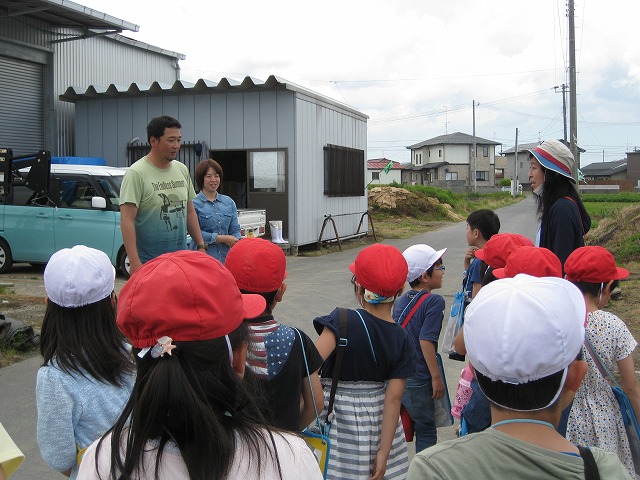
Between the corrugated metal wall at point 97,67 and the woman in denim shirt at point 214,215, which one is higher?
the corrugated metal wall at point 97,67

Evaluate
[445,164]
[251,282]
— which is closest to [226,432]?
[251,282]

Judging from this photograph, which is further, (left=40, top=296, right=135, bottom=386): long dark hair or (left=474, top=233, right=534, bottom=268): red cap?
(left=474, top=233, right=534, bottom=268): red cap

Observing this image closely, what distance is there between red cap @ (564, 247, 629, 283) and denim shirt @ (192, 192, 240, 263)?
356 centimetres

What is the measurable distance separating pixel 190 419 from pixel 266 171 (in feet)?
50.5

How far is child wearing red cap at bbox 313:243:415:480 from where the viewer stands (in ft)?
10.2

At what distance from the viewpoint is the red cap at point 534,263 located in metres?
3.22

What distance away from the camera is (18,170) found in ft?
41.5

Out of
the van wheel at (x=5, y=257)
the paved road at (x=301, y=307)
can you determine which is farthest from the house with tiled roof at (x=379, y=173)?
the van wheel at (x=5, y=257)

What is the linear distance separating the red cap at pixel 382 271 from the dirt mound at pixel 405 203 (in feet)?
94.8

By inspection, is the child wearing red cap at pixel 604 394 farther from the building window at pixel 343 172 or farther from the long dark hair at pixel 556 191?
the building window at pixel 343 172

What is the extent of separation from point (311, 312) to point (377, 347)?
21.4ft

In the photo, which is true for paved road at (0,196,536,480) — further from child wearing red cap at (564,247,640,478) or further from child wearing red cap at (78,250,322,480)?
child wearing red cap at (78,250,322,480)

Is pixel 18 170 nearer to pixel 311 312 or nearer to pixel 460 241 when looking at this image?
pixel 311 312

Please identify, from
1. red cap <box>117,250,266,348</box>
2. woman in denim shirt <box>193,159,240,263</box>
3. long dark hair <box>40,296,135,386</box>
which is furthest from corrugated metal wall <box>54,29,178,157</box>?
red cap <box>117,250,266,348</box>
